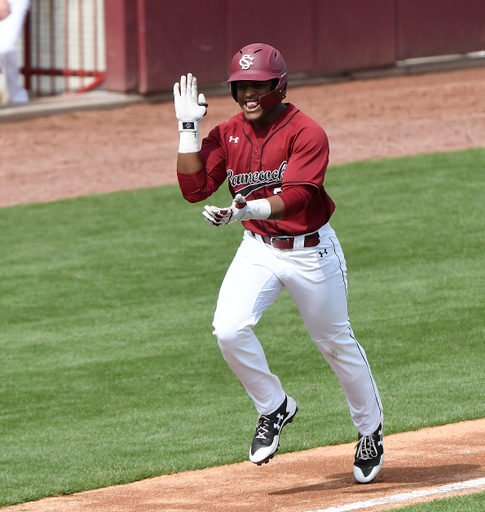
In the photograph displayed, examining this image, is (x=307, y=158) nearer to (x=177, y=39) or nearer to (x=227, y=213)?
(x=227, y=213)

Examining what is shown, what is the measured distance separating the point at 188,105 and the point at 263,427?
1635 millimetres

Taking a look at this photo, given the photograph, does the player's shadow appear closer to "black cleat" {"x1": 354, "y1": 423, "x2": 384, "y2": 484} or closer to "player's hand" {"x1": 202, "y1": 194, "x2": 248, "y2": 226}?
"black cleat" {"x1": 354, "y1": 423, "x2": 384, "y2": 484}

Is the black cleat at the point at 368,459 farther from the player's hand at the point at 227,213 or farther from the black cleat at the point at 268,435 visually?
the player's hand at the point at 227,213

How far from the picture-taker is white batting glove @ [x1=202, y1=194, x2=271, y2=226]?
14.3ft

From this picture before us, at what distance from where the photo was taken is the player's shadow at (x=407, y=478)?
5.04 m

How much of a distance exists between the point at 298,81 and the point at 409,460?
14476 mm

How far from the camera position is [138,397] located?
7117 millimetres

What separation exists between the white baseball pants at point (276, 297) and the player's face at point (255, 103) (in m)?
0.59

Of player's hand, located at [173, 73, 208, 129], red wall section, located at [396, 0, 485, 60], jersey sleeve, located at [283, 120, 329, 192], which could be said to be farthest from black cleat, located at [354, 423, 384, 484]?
red wall section, located at [396, 0, 485, 60]

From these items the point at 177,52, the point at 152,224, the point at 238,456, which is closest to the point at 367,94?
the point at 177,52

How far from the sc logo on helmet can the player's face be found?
2.8 inches

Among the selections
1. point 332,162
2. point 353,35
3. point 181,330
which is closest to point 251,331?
point 181,330

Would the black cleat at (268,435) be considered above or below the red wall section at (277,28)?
below

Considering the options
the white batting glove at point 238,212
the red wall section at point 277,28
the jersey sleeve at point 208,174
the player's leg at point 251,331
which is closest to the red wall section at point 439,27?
the red wall section at point 277,28
